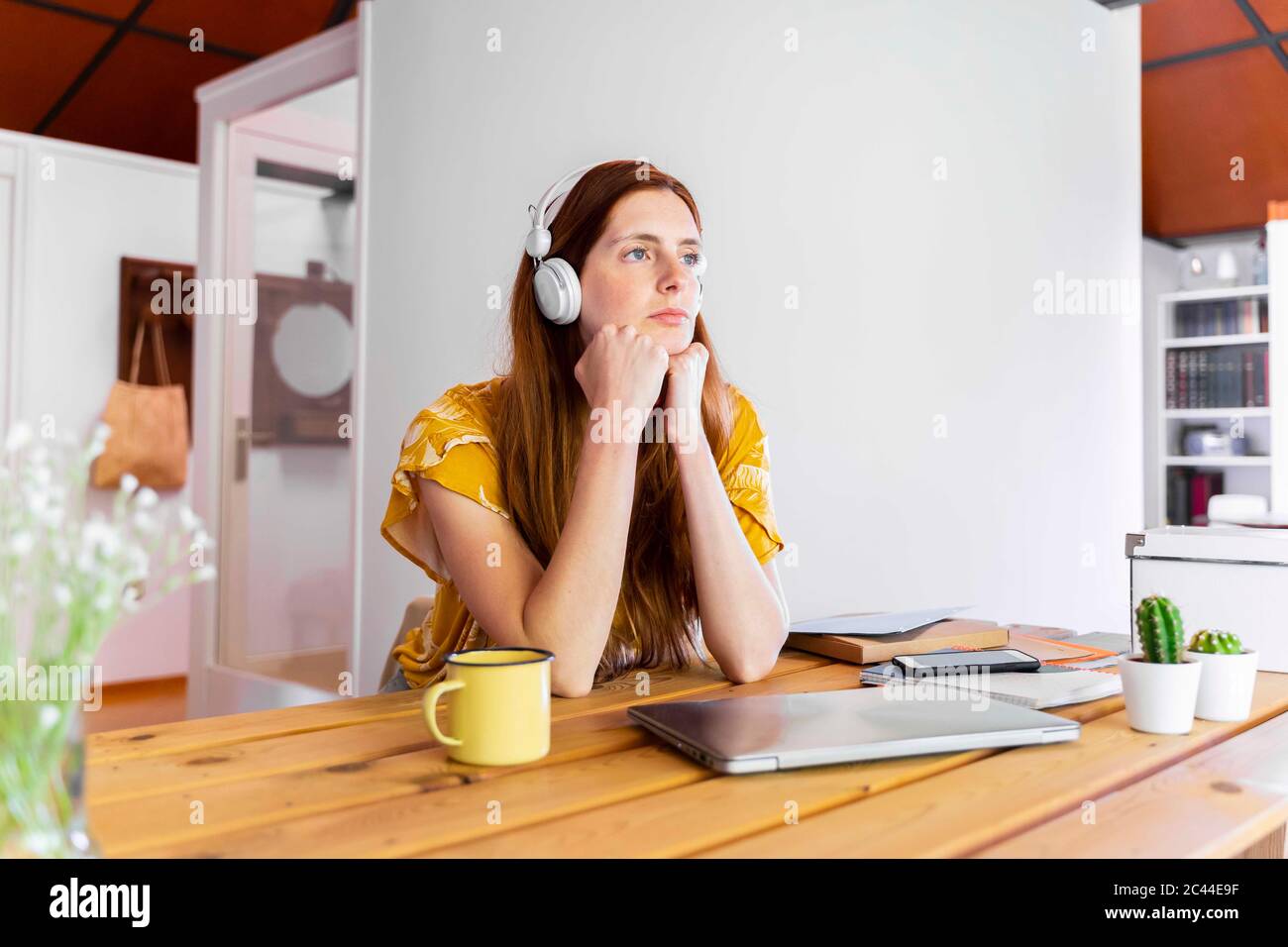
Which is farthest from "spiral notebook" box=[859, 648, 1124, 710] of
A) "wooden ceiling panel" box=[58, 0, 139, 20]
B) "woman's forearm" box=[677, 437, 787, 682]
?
"wooden ceiling panel" box=[58, 0, 139, 20]

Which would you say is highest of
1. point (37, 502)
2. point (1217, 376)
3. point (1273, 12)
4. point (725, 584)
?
point (1273, 12)

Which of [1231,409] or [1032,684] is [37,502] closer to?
[1032,684]

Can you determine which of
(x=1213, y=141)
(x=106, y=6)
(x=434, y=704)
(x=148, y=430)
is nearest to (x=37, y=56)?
(x=106, y=6)

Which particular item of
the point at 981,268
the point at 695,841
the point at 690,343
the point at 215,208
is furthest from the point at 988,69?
the point at 695,841

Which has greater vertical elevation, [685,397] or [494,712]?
[685,397]

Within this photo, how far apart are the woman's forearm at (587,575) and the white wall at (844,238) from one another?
1.33 metres

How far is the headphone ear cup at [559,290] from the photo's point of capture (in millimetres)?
1374

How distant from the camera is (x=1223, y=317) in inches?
216

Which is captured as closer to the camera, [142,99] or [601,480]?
[601,480]

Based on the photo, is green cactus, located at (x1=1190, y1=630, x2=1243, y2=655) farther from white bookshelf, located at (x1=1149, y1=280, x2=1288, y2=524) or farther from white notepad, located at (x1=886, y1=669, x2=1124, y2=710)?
white bookshelf, located at (x1=1149, y1=280, x2=1288, y2=524)

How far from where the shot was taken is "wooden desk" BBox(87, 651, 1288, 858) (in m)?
0.64

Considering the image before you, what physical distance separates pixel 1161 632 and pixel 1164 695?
2.1 inches

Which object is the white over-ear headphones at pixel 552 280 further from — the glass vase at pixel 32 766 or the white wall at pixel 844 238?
the white wall at pixel 844 238

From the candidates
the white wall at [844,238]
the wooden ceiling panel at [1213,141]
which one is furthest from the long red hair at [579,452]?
the wooden ceiling panel at [1213,141]
